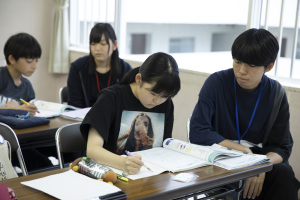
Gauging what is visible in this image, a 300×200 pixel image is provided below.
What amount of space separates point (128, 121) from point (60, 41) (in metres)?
3.44

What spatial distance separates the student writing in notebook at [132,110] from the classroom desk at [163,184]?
0.10 meters

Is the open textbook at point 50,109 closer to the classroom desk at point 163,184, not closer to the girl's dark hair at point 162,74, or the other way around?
the girl's dark hair at point 162,74

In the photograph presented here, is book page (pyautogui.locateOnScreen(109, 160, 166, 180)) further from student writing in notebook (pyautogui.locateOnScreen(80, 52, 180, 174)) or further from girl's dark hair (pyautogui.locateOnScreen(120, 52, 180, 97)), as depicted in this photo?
girl's dark hair (pyautogui.locateOnScreen(120, 52, 180, 97))

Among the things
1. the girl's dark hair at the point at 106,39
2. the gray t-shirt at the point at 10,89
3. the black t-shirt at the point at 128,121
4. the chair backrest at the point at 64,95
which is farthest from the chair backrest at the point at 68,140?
the chair backrest at the point at 64,95

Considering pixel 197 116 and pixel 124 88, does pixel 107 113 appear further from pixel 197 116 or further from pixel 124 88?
pixel 197 116

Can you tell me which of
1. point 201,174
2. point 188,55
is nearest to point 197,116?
point 201,174

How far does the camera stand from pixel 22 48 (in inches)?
122

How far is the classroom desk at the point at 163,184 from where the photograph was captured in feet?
4.45

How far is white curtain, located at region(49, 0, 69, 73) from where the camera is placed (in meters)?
5.11

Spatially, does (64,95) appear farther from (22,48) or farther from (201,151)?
(201,151)

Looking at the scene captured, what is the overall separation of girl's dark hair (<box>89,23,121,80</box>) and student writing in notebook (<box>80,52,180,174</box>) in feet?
4.14

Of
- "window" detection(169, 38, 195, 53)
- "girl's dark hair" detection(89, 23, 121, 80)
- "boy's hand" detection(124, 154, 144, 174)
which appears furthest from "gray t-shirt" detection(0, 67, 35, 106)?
"window" detection(169, 38, 195, 53)

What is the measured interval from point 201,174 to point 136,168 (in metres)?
0.26

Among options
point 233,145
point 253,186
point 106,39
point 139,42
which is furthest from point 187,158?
point 139,42
